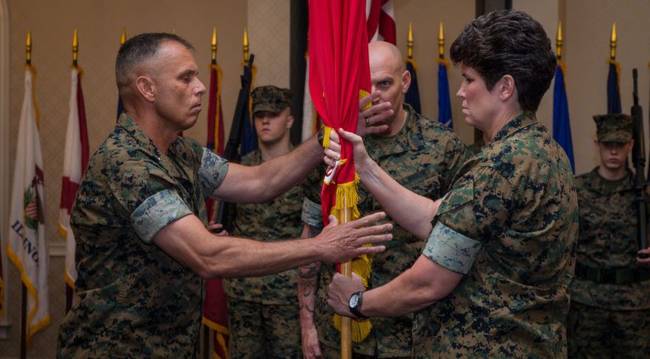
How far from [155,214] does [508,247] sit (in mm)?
903

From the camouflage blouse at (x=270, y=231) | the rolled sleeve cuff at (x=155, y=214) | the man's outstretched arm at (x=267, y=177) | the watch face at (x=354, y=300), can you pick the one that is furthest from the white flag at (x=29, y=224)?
the watch face at (x=354, y=300)

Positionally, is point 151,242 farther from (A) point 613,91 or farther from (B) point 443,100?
(A) point 613,91

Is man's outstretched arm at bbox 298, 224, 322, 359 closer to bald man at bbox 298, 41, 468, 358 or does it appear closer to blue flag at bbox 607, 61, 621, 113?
bald man at bbox 298, 41, 468, 358

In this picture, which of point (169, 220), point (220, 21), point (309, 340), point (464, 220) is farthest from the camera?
point (220, 21)

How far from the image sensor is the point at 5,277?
5.72 meters

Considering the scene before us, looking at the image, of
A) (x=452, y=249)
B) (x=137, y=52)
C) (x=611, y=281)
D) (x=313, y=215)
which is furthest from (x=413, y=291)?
(x=611, y=281)

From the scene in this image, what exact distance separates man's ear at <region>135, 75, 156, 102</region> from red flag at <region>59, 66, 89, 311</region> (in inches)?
119

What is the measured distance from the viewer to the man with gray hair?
7.13ft

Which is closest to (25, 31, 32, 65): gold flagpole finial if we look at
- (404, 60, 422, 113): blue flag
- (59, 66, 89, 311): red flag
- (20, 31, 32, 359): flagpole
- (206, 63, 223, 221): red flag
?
(20, 31, 32, 359): flagpole

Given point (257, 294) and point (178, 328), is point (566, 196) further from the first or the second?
point (257, 294)

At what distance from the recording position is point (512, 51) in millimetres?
1908

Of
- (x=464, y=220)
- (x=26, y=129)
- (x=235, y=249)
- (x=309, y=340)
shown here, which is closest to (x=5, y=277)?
(x=26, y=129)

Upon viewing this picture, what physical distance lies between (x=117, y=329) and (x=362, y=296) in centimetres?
68

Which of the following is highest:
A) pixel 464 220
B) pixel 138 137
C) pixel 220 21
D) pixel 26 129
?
pixel 220 21
